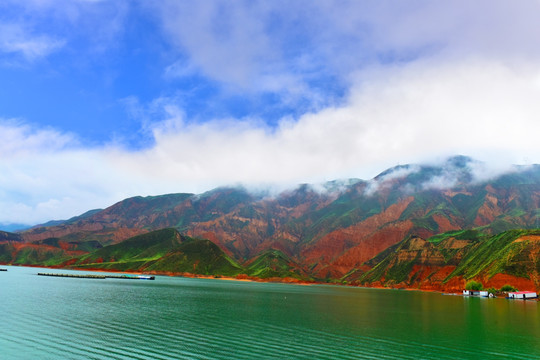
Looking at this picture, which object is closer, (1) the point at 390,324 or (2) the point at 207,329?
(2) the point at 207,329

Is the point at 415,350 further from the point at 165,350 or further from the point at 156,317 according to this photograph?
the point at 156,317

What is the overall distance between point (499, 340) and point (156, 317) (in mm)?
62345

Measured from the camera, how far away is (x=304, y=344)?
2318 inches

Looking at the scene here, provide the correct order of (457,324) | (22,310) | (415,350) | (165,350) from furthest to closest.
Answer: (457,324), (22,310), (415,350), (165,350)

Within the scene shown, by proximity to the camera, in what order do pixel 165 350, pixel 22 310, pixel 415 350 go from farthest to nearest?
1. pixel 22 310
2. pixel 415 350
3. pixel 165 350

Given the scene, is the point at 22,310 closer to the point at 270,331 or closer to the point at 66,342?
the point at 66,342

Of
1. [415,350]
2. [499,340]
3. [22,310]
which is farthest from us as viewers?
[22,310]

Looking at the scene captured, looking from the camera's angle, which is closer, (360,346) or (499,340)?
(360,346)

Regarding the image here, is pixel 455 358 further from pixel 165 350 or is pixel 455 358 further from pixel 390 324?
pixel 165 350

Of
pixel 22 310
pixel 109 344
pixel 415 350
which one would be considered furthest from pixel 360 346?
pixel 22 310

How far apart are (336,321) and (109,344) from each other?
158 ft

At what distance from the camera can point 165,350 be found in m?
52.0

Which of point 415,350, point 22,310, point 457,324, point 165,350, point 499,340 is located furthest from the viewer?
point 457,324

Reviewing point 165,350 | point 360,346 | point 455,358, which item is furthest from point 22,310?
point 455,358
